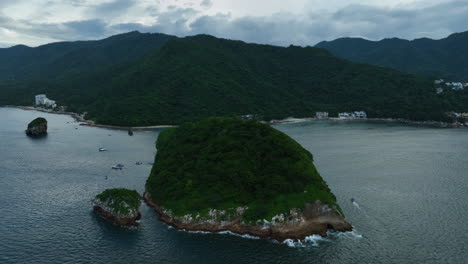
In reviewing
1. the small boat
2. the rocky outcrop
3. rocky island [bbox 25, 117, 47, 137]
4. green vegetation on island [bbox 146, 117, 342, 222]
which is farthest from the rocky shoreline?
rocky island [bbox 25, 117, 47, 137]

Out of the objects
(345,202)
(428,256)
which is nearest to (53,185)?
(345,202)

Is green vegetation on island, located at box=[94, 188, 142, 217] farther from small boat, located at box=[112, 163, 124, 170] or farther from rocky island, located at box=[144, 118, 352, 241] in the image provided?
small boat, located at box=[112, 163, 124, 170]

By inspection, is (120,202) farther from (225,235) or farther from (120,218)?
(225,235)

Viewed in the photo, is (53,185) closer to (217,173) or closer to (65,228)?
(65,228)

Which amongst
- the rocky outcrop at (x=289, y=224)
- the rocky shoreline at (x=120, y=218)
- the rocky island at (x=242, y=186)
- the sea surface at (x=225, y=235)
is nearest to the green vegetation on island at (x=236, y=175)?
the rocky island at (x=242, y=186)

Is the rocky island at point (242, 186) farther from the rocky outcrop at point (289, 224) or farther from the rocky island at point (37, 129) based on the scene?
the rocky island at point (37, 129)

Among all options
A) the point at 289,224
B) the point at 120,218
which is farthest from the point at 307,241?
the point at 120,218
